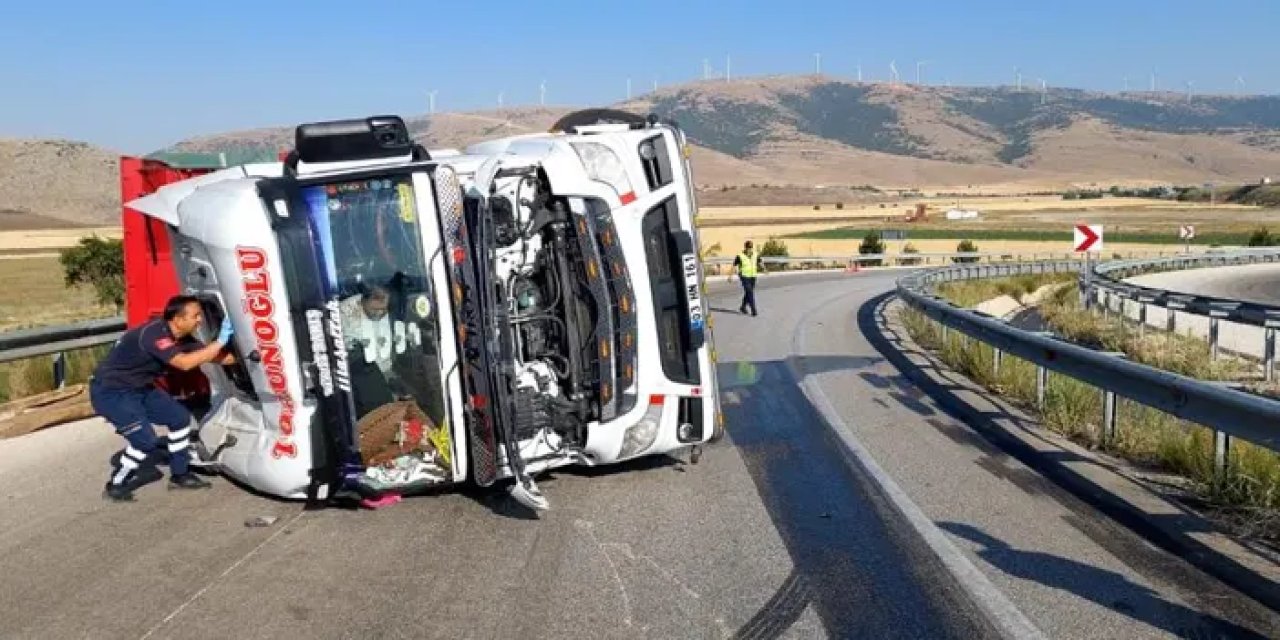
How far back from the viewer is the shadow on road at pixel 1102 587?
5.11 m

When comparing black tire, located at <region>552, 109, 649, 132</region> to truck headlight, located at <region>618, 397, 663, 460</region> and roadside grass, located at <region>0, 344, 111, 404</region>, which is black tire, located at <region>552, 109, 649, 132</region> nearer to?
truck headlight, located at <region>618, 397, 663, 460</region>

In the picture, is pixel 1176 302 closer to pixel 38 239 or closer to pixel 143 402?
pixel 143 402

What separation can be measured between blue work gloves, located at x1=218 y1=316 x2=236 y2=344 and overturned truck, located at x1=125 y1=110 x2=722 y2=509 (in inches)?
2.7

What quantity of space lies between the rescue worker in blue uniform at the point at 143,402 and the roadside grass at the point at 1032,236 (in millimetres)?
72927

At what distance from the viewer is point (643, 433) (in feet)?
25.8

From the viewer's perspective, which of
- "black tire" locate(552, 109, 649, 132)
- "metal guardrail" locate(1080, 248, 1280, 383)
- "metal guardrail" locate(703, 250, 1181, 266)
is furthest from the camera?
"metal guardrail" locate(703, 250, 1181, 266)

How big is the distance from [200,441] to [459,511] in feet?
6.35

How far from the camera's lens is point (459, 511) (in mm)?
7375

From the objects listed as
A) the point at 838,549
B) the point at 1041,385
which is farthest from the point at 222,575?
the point at 1041,385

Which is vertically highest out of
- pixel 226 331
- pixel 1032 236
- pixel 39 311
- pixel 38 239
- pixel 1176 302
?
pixel 226 331

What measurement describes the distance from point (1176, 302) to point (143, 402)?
18443mm

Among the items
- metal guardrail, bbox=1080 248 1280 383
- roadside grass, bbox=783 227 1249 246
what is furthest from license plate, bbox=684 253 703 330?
roadside grass, bbox=783 227 1249 246

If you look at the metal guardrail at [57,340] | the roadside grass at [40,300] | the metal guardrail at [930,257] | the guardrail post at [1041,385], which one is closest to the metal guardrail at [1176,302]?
the guardrail post at [1041,385]

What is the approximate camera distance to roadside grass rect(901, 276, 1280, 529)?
7.25 metres
